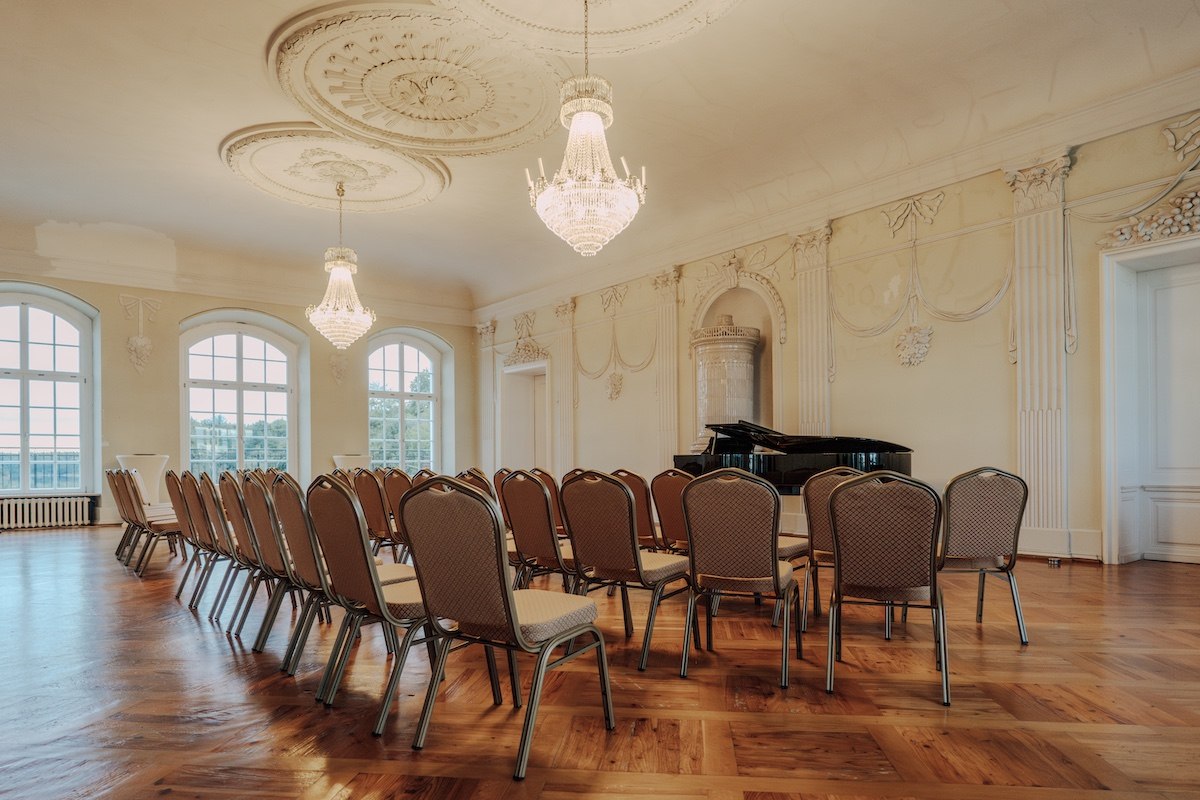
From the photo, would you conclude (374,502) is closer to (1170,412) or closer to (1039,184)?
(1039,184)

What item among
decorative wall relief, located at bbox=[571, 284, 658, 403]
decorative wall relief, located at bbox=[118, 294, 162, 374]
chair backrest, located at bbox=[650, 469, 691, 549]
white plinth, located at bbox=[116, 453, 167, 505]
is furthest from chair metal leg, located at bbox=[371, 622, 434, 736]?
decorative wall relief, located at bbox=[118, 294, 162, 374]

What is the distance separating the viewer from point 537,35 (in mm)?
4598

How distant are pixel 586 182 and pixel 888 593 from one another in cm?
282

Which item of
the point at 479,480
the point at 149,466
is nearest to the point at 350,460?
the point at 149,466

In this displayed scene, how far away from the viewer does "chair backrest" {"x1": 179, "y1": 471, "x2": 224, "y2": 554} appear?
429 cm

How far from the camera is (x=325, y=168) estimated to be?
281 inches

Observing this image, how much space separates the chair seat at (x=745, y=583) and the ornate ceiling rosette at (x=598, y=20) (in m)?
3.30

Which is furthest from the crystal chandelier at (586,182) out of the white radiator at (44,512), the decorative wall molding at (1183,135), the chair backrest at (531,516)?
the white radiator at (44,512)

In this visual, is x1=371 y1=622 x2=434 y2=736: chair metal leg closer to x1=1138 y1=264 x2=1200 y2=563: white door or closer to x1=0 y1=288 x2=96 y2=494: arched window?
x1=1138 y1=264 x2=1200 y2=563: white door

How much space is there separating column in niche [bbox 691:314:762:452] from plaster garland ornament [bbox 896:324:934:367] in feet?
5.74

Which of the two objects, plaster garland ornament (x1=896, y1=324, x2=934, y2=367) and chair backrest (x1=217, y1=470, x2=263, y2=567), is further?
plaster garland ornament (x1=896, y1=324, x2=934, y2=367)

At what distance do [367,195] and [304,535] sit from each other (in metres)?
6.01

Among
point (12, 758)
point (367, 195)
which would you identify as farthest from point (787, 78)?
point (12, 758)

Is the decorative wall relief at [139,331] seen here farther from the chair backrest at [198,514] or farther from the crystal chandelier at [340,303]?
the chair backrest at [198,514]
